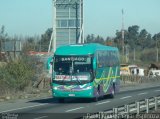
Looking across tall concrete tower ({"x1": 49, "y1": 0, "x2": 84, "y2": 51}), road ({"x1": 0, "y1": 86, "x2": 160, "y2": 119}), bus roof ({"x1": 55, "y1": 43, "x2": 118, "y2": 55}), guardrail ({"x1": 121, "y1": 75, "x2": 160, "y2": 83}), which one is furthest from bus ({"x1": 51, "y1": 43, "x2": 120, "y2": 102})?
guardrail ({"x1": 121, "y1": 75, "x2": 160, "y2": 83})

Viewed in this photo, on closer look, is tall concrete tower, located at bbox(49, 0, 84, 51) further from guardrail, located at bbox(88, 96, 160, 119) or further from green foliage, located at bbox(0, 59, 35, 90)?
guardrail, located at bbox(88, 96, 160, 119)

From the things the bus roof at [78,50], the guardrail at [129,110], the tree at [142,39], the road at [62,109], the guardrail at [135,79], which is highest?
the bus roof at [78,50]

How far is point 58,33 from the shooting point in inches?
2462

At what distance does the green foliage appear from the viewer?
146ft

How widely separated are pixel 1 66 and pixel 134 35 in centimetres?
13284

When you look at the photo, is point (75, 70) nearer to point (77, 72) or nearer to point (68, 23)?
point (77, 72)

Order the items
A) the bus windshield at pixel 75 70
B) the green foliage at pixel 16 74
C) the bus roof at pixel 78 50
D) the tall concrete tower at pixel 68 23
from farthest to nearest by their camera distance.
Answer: the tall concrete tower at pixel 68 23, the green foliage at pixel 16 74, the bus roof at pixel 78 50, the bus windshield at pixel 75 70

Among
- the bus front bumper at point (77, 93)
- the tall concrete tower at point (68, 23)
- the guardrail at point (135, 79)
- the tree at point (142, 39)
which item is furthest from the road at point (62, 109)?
the tree at point (142, 39)

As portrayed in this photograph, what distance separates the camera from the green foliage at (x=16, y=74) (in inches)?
1747

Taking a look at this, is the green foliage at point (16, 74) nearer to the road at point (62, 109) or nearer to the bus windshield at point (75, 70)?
the road at point (62, 109)

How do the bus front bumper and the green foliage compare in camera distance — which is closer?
the bus front bumper

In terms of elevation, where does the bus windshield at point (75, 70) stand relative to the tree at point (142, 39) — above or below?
above

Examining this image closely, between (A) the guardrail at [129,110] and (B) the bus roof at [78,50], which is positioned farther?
(B) the bus roof at [78,50]

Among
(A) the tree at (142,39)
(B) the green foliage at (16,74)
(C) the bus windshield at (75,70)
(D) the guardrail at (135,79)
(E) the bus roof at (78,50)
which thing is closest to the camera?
(C) the bus windshield at (75,70)
